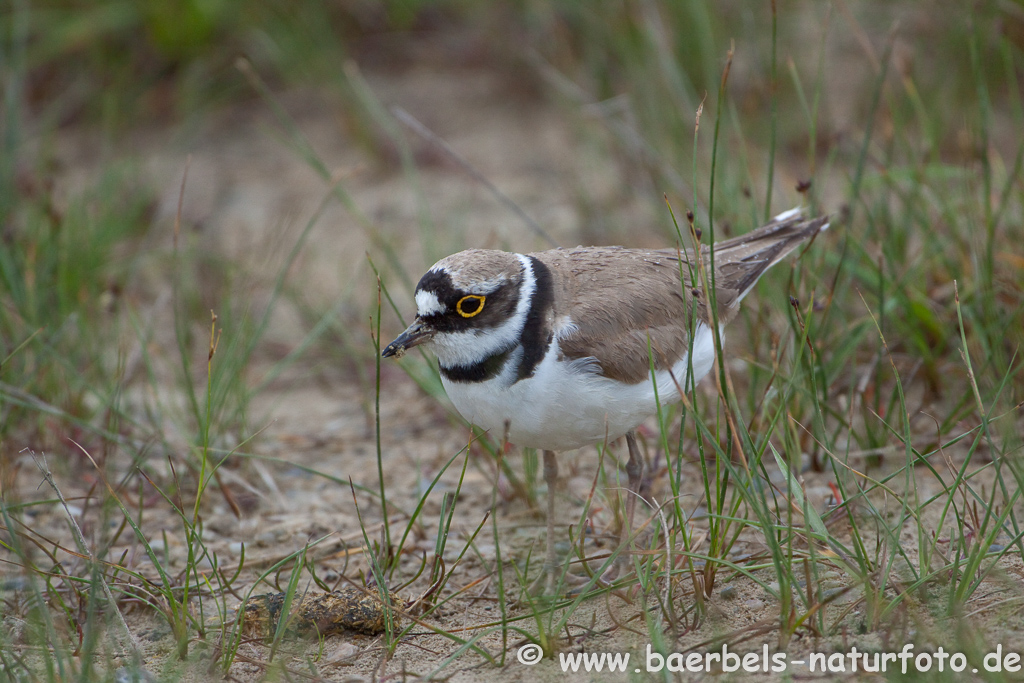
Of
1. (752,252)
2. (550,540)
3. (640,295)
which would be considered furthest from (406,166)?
(550,540)

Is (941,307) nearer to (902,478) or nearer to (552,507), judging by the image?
(902,478)

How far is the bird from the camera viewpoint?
8.93ft

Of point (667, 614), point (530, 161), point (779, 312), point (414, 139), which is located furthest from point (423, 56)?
point (667, 614)

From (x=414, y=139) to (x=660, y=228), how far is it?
2298mm

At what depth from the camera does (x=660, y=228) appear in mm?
5199

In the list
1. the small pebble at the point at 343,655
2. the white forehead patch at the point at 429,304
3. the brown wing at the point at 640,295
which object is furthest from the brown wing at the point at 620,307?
the small pebble at the point at 343,655

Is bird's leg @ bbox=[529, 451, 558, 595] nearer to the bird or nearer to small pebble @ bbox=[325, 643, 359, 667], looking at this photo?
the bird

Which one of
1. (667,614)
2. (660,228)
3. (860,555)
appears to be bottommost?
(667,614)

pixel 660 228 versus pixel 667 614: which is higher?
pixel 660 228

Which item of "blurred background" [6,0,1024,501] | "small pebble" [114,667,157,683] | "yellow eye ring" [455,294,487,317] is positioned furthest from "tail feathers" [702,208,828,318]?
"small pebble" [114,667,157,683]

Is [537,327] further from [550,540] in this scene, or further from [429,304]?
[550,540]

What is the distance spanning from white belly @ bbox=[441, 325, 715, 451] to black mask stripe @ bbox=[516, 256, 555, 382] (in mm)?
23

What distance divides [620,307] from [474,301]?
0.51 m

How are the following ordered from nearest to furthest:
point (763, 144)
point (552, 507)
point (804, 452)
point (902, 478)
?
point (552, 507) < point (902, 478) < point (804, 452) < point (763, 144)
